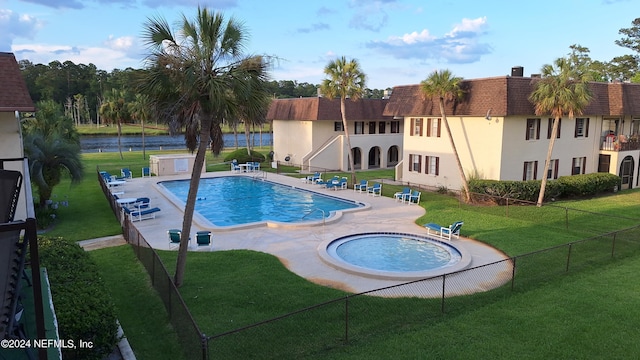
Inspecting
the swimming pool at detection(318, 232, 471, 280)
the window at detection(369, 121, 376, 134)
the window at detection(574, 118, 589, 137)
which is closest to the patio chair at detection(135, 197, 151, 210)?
the swimming pool at detection(318, 232, 471, 280)

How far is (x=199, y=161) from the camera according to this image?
11812 millimetres

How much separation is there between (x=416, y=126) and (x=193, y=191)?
73.7 feet

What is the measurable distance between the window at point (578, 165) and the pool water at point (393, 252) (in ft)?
56.0

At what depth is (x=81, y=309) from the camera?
8375mm

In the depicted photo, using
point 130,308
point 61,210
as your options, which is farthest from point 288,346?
point 61,210

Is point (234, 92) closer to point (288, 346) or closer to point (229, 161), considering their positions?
point (288, 346)

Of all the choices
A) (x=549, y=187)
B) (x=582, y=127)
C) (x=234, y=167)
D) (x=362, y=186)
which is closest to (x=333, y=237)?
(x=362, y=186)

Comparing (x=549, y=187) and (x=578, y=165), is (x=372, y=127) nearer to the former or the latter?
(x=578, y=165)

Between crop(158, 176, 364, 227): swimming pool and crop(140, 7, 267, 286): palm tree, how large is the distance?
35.3 feet

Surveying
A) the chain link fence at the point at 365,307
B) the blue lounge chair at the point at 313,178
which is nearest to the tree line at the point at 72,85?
the blue lounge chair at the point at 313,178

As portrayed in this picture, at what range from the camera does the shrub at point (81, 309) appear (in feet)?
A: 26.4

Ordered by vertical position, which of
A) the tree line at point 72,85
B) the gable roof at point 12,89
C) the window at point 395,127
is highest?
the tree line at point 72,85

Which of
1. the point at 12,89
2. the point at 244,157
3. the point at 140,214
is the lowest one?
the point at 140,214

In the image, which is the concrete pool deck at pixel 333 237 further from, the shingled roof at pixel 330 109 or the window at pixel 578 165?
the shingled roof at pixel 330 109
